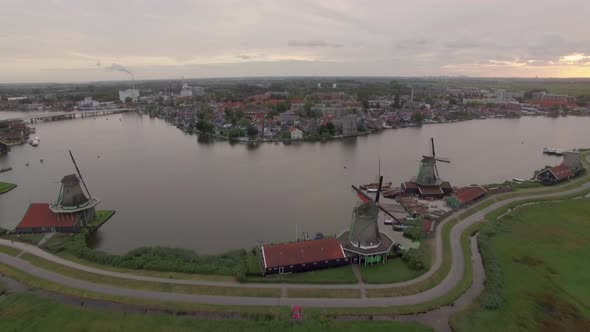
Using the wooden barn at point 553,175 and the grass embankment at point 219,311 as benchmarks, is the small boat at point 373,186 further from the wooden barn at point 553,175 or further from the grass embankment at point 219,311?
the grass embankment at point 219,311

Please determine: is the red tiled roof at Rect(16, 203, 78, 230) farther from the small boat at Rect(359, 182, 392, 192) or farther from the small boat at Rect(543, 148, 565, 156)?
the small boat at Rect(543, 148, 565, 156)

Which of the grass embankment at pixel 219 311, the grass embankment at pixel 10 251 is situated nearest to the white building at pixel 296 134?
the grass embankment at pixel 10 251

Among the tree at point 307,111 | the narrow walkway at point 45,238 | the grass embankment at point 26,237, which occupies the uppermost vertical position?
the tree at point 307,111

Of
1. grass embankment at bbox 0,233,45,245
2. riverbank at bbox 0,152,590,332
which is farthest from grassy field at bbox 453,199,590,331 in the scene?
grass embankment at bbox 0,233,45,245

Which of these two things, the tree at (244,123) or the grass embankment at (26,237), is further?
the tree at (244,123)

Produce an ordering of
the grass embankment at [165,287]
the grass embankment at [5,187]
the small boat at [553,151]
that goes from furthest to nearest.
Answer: the small boat at [553,151] < the grass embankment at [5,187] < the grass embankment at [165,287]

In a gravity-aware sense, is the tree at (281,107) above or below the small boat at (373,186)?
above
